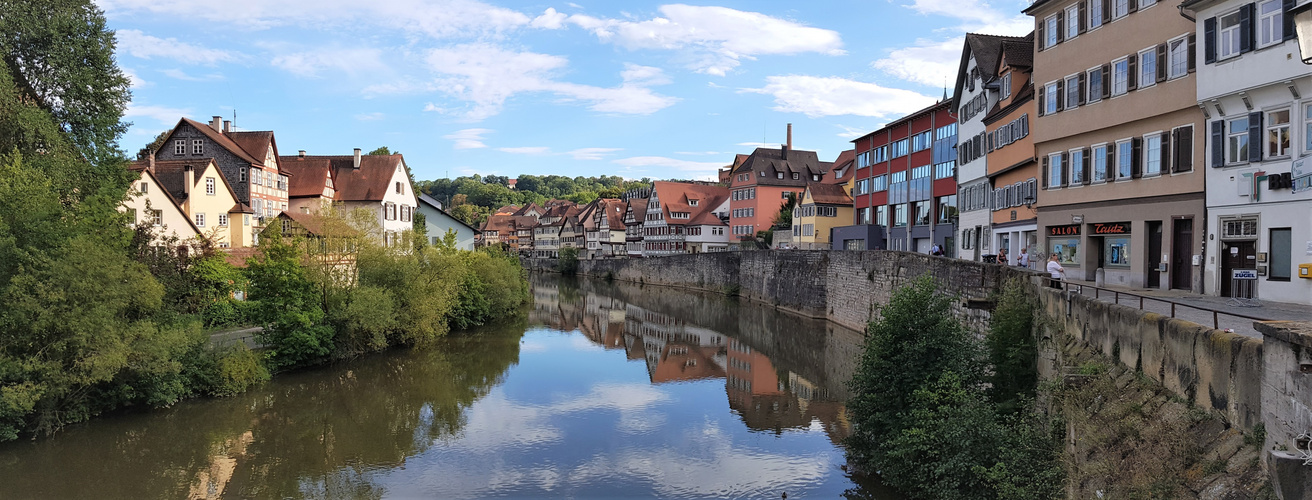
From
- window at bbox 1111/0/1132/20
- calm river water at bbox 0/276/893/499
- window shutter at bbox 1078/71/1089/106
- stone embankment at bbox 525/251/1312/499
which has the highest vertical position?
window at bbox 1111/0/1132/20

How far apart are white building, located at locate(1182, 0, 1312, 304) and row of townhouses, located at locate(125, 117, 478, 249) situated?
85.4ft

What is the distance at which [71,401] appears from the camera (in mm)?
17953

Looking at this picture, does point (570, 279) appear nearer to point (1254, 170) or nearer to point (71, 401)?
point (71, 401)

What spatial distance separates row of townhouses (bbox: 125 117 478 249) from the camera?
3441 centimetres

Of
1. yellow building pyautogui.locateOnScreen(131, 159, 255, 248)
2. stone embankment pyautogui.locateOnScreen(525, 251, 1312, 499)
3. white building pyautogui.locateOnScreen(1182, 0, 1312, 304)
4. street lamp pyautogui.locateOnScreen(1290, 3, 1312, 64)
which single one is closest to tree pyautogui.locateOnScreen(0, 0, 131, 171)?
yellow building pyautogui.locateOnScreen(131, 159, 255, 248)

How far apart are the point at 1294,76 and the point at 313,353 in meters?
26.1

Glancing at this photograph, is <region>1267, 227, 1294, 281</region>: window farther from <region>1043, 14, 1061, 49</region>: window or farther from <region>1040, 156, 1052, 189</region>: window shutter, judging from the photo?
<region>1043, 14, 1061, 49</region>: window

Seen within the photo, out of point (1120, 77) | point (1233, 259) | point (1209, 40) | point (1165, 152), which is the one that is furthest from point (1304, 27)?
point (1120, 77)

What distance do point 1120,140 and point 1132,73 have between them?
1733 mm

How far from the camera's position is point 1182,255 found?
18.8m

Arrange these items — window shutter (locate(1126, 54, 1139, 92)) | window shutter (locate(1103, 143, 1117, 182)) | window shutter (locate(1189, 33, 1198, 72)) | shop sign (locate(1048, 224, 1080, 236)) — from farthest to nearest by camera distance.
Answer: shop sign (locate(1048, 224, 1080, 236)) → window shutter (locate(1103, 143, 1117, 182)) → window shutter (locate(1126, 54, 1139, 92)) → window shutter (locate(1189, 33, 1198, 72))

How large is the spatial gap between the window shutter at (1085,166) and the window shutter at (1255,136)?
565 centimetres

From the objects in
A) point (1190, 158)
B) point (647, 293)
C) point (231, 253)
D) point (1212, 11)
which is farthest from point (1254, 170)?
point (647, 293)

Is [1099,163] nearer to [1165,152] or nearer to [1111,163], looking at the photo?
[1111,163]
